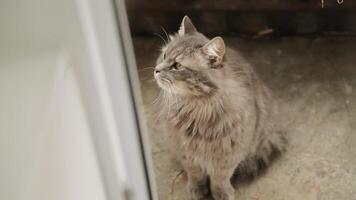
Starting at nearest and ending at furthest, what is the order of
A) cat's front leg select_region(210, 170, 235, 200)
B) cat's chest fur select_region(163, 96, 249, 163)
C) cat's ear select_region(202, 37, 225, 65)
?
1. cat's ear select_region(202, 37, 225, 65)
2. cat's chest fur select_region(163, 96, 249, 163)
3. cat's front leg select_region(210, 170, 235, 200)

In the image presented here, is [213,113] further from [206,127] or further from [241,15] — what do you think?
[241,15]

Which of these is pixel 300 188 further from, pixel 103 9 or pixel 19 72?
pixel 19 72

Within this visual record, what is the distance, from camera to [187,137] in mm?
1093

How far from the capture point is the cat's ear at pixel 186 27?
3.11 feet

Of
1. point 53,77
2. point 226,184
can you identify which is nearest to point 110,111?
point 53,77

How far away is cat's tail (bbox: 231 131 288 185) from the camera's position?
1.17 meters

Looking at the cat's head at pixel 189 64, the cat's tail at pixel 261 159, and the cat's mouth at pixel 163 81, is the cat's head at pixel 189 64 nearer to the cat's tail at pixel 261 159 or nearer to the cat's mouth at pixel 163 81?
the cat's mouth at pixel 163 81

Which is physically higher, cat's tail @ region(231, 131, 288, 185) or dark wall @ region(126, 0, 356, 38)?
dark wall @ region(126, 0, 356, 38)

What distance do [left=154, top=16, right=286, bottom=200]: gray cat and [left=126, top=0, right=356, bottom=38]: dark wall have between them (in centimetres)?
4

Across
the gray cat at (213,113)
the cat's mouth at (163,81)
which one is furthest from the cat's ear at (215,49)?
the cat's mouth at (163,81)

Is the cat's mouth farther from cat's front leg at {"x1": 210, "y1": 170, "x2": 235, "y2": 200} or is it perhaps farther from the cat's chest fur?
cat's front leg at {"x1": 210, "y1": 170, "x2": 235, "y2": 200}

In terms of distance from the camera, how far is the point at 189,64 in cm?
93

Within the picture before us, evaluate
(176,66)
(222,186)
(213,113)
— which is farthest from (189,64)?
(222,186)

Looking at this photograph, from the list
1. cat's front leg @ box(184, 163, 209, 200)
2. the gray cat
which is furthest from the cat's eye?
cat's front leg @ box(184, 163, 209, 200)
